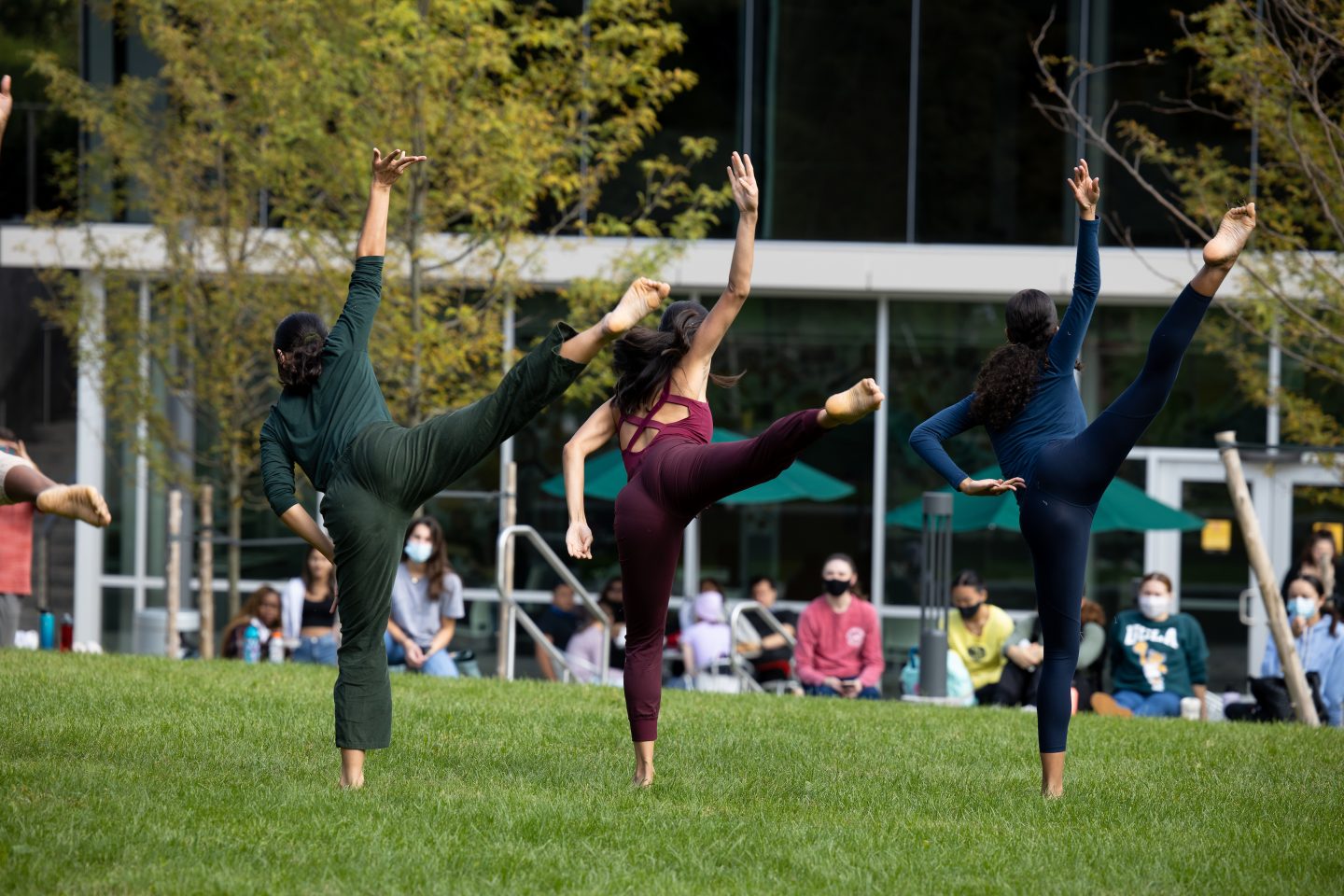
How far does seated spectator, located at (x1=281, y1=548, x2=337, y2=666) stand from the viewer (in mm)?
13555

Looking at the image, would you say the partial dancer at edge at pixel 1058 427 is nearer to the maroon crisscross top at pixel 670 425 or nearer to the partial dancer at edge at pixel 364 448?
the maroon crisscross top at pixel 670 425

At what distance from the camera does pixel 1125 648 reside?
504 inches

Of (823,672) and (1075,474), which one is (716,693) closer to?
(823,672)

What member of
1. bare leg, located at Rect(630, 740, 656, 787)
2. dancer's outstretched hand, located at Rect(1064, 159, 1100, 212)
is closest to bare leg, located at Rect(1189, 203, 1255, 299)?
dancer's outstretched hand, located at Rect(1064, 159, 1100, 212)

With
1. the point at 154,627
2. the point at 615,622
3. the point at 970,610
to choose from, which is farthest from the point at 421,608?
the point at 154,627

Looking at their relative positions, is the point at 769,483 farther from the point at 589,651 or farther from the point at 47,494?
the point at 47,494

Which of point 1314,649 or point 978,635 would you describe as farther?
point 978,635

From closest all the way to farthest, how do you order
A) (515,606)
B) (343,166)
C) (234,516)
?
(343,166)
(515,606)
(234,516)

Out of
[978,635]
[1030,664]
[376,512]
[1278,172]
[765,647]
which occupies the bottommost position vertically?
[765,647]

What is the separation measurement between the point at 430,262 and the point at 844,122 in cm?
539

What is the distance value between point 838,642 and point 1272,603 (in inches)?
139

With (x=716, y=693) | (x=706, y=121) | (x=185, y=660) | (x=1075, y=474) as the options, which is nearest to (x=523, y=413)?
(x=1075, y=474)

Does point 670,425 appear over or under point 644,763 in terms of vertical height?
over

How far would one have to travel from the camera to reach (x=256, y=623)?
14062mm
